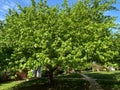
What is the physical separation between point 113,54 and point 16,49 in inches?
235

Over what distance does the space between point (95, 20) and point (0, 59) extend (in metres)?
6.91

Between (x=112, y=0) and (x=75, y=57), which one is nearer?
(x=75, y=57)

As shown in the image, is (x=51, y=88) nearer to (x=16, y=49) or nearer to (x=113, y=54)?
(x=16, y=49)

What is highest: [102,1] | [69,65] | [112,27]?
[102,1]

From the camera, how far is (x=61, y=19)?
1658 cm

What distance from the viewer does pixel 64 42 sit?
51.5ft

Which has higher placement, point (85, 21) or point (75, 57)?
point (85, 21)

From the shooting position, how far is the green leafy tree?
15.7 meters

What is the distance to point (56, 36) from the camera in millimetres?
16188

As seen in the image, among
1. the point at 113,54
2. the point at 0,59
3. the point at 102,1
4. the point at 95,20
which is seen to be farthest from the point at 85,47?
the point at 0,59

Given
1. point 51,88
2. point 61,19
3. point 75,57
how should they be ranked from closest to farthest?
point 75,57, point 61,19, point 51,88

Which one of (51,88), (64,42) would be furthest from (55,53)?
(51,88)

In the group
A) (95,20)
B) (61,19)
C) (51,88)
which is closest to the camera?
(61,19)

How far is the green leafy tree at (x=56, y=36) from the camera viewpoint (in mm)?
15677
